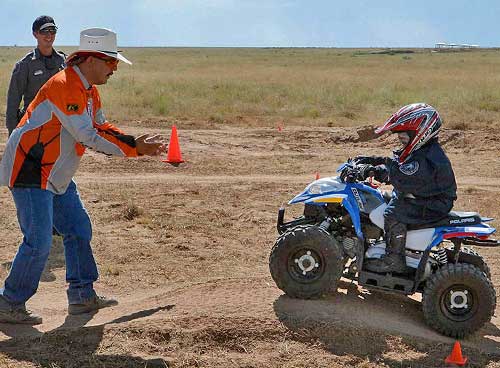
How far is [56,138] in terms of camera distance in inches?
214

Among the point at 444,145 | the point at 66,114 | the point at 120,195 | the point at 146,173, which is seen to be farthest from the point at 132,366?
the point at 444,145

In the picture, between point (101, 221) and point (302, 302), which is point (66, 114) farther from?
point (101, 221)

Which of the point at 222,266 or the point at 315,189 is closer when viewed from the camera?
the point at 315,189

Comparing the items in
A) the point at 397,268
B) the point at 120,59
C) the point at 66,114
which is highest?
the point at 120,59

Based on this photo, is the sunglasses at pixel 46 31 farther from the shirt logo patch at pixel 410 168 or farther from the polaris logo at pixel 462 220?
→ the polaris logo at pixel 462 220

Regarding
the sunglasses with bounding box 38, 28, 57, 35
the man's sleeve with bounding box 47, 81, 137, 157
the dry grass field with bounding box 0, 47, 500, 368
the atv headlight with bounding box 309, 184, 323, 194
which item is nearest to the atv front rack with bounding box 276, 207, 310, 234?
the atv headlight with bounding box 309, 184, 323, 194

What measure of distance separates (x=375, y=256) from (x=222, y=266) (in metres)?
2.59

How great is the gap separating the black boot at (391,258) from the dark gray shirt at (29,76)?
4.20m

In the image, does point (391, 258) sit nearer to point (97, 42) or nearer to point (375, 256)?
point (375, 256)

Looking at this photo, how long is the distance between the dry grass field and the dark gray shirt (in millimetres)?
1625

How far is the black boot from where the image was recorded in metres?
5.90

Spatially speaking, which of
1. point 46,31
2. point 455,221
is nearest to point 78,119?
point 455,221

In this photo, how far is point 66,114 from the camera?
5289 millimetres

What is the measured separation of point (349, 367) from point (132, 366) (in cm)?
149
